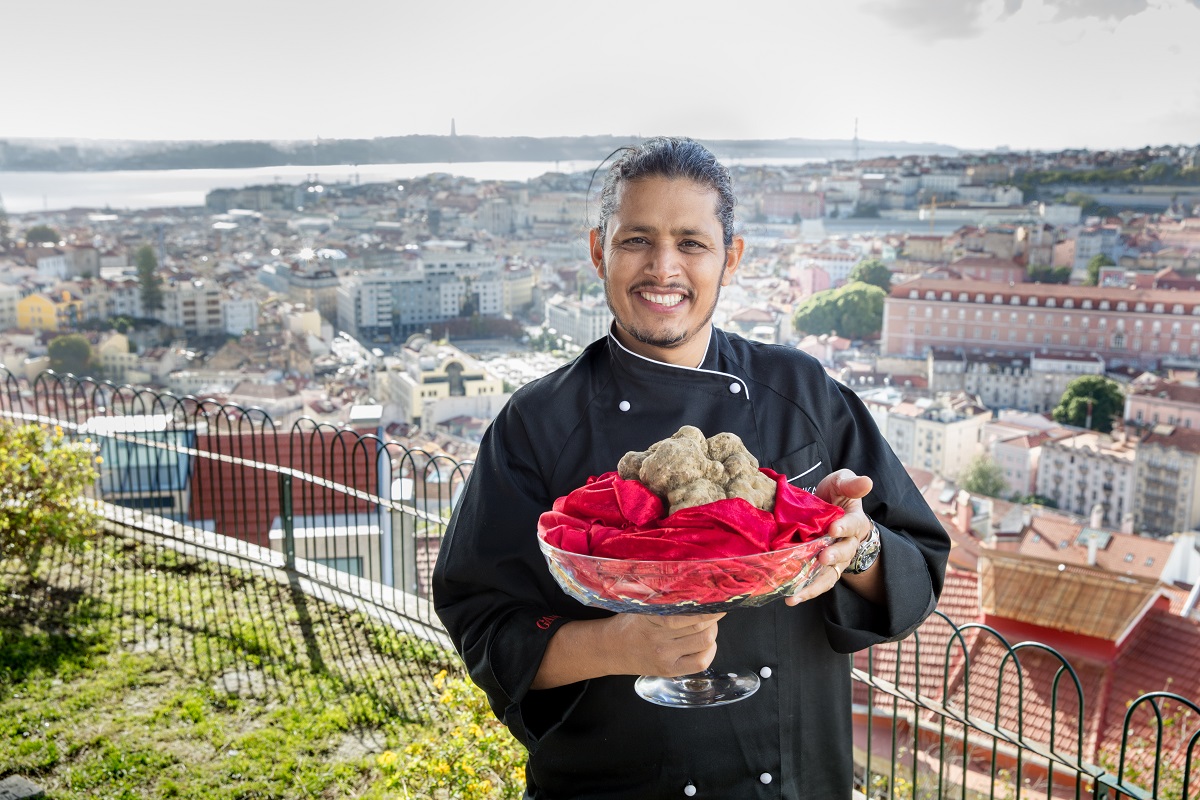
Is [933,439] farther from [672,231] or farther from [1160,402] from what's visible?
[672,231]

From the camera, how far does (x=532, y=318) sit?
1129 inches

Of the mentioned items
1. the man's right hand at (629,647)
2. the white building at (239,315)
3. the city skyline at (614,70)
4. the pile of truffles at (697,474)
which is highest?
the city skyline at (614,70)

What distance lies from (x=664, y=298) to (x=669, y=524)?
0.38 meters

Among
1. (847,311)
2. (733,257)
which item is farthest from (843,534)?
(847,311)

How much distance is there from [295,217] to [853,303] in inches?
786

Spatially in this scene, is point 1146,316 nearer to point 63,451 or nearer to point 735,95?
point 735,95

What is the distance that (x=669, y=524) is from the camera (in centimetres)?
86

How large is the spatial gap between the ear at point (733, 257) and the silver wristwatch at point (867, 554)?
37 cm

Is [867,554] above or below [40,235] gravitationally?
above

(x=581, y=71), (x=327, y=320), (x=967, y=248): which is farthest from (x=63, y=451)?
(x=967, y=248)

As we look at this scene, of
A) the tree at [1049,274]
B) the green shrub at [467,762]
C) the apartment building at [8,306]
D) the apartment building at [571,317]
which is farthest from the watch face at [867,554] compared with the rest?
the tree at [1049,274]

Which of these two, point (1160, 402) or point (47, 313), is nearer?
point (47, 313)

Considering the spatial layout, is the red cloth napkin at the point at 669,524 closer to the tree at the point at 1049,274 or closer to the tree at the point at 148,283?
the tree at the point at 148,283

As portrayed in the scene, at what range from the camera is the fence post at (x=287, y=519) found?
4363 millimetres
